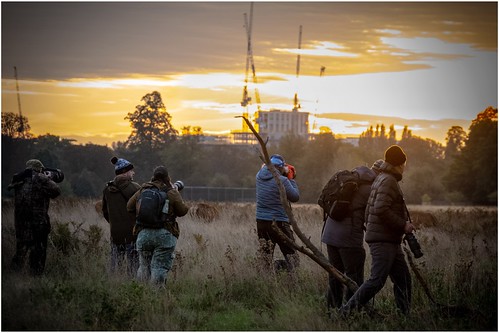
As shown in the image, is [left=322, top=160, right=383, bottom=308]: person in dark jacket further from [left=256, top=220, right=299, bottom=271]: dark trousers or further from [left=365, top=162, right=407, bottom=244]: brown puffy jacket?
[left=256, top=220, right=299, bottom=271]: dark trousers

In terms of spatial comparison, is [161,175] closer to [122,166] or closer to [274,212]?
[122,166]

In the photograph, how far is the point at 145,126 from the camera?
70.9 m

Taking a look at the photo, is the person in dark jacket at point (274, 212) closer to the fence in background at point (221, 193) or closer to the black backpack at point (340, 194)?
the black backpack at point (340, 194)

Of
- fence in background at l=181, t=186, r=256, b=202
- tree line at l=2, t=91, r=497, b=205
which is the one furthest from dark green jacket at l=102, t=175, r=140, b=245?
fence in background at l=181, t=186, r=256, b=202

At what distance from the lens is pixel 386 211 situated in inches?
313

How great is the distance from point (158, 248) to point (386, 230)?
3305 millimetres

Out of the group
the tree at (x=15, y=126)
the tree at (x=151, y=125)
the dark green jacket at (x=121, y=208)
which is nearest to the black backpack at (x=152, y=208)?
the dark green jacket at (x=121, y=208)

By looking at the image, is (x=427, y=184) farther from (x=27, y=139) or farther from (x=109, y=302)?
(x=109, y=302)

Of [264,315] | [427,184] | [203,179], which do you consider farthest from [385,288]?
[427,184]

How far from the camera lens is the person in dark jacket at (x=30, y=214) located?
1094cm

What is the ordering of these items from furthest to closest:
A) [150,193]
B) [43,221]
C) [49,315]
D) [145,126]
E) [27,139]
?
[145,126] → [27,139] → [43,221] → [150,193] → [49,315]

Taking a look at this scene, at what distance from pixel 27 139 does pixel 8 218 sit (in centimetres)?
3796

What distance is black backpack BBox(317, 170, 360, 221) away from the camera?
27.8ft

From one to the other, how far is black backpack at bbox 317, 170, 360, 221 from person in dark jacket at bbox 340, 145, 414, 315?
320 mm
